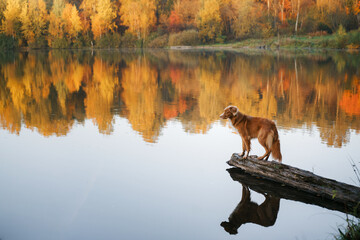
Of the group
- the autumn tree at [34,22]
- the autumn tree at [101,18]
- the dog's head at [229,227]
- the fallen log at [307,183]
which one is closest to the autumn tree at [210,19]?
the autumn tree at [101,18]

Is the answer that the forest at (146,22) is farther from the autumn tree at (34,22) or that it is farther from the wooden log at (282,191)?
the wooden log at (282,191)

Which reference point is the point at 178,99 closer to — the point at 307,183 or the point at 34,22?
the point at 307,183

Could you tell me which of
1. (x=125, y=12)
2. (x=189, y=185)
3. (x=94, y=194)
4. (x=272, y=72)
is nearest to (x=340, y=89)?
(x=272, y=72)

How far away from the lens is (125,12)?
193ft

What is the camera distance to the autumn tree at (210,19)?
54344mm

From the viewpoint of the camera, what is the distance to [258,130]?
17.7ft

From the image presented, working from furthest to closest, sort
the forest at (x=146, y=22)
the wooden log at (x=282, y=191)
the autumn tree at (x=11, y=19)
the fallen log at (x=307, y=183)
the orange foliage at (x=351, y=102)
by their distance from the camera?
the autumn tree at (x=11, y=19)
the forest at (x=146, y=22)
the orange foliage at (x=351, y=102)
the wooden log at (x=282, y=191)
the fallen log at (x=307, y=183)

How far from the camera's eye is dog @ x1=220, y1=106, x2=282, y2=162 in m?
5.31

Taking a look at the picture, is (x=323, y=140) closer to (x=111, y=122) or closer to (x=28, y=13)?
(x=111, y=122)

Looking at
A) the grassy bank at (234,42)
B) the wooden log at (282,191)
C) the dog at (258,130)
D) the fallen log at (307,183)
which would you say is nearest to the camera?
the fallen log at (307,183)

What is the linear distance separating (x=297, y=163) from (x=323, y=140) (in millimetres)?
1627

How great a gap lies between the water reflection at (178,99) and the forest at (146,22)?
34.1m

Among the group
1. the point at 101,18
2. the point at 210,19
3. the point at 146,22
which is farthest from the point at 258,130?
the point at 101,18

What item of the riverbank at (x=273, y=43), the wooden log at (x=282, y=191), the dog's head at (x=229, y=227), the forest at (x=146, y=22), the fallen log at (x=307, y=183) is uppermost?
the forest at (x=146, y=22)
